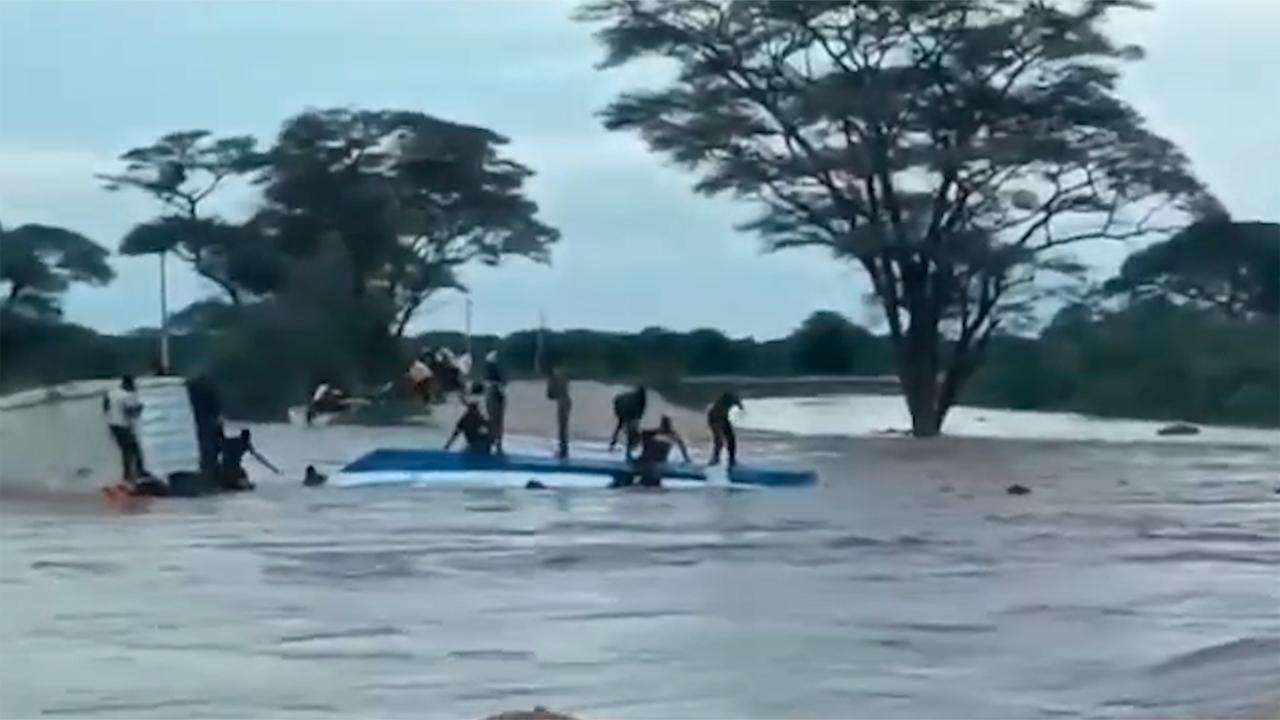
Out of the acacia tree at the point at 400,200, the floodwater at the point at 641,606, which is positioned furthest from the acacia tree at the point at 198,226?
the floodwater at the point at 641,606

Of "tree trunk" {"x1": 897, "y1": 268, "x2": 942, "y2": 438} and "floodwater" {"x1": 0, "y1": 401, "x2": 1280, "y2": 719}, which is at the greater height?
"tree trunk" {"x1": 897, "y1": 268, "x2": 942, "y2": 438}

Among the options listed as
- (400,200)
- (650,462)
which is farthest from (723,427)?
(400,200)

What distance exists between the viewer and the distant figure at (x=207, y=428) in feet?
96.3

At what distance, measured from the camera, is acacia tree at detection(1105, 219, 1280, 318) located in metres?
47.7

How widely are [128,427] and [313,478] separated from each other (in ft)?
9.10

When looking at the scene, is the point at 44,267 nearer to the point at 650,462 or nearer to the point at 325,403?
the point at 325,403

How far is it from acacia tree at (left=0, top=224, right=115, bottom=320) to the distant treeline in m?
2.84

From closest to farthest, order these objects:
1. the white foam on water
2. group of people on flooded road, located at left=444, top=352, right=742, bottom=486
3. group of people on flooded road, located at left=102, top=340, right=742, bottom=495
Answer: group of people on flooded road, located at left=102, top=340, right=742, bottom=495 → group of people on flooded road, located at left=444, top=352, right=742, bottom=486 → the white foam on water

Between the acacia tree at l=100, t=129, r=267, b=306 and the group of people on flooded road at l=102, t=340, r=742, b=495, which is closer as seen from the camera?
the group of people on flooded road at l=102, t=340, r=742, b=495

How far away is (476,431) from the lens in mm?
32375

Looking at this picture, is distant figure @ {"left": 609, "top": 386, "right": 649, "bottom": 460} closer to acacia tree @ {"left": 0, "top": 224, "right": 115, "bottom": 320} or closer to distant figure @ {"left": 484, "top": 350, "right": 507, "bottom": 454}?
distant figure @ {"left": 484, "top": 350, "right": 507, "bottom": 454}

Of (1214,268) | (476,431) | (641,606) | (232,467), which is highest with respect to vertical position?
(1214,268)

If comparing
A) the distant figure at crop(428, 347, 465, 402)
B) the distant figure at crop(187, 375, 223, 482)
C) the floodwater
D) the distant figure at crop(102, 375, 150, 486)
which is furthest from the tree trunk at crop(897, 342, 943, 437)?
the distant figure at crop(102, 375, 150, 486)

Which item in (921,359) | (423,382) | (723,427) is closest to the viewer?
(723,427)
